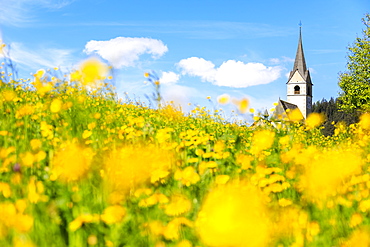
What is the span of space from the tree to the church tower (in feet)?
128

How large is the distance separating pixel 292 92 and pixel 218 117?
209ft

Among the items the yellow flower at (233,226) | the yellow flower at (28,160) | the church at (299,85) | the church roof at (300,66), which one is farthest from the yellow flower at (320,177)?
the church roof at (300,66)

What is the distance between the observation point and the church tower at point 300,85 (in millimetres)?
66250

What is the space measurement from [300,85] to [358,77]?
4097 cm

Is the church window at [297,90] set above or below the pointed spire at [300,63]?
below

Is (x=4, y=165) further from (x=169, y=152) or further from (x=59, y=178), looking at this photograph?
(x=169, y=152)

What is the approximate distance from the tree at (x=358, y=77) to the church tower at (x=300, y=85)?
3893 centimetres

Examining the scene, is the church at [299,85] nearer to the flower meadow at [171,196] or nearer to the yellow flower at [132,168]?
the flower meadow at [171,196]

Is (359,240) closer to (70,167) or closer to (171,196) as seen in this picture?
(171,196)

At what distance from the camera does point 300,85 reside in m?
67.0

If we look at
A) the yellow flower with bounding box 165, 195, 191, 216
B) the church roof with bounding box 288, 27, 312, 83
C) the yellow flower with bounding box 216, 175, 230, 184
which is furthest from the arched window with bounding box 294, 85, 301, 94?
the yellow flower with bounding box 165, 195, 191, 216

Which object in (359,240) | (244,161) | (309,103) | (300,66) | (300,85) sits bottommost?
(359,240)

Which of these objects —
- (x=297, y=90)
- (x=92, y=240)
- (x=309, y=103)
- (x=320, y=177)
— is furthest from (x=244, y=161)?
(x=309, y=103)

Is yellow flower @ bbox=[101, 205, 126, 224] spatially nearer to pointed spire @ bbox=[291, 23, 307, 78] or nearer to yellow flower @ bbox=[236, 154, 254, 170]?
yellow flower @ bbox=[236, 154, 254, 170]
